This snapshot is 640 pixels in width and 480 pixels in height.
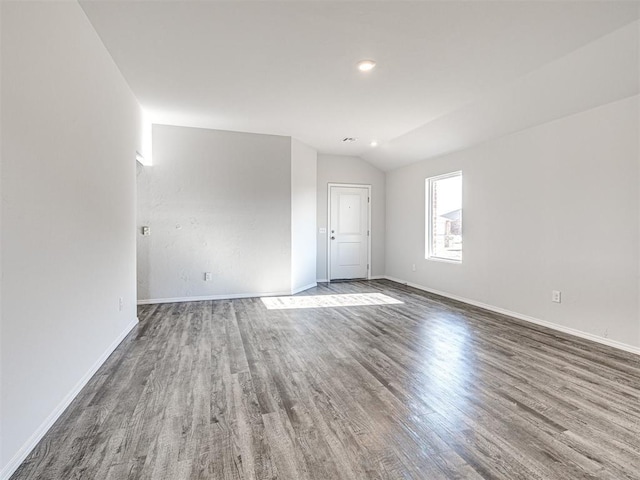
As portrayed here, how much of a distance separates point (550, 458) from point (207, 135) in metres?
5.27

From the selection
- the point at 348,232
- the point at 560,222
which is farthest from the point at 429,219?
the point at 560,222

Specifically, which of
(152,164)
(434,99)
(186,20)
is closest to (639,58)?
(434,99)

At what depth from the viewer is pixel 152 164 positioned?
504cm

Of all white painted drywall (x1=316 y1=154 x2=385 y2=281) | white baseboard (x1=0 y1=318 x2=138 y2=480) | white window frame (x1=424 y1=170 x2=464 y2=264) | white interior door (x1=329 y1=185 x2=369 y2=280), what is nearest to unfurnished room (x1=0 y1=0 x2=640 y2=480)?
white baseboard (x1=0 y1=318 x2=138 y2=480)

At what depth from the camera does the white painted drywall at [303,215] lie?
5.81m

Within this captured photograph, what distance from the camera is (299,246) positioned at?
19.7ft

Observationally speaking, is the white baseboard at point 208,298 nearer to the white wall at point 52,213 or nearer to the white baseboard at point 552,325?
the white wall at point 52,213

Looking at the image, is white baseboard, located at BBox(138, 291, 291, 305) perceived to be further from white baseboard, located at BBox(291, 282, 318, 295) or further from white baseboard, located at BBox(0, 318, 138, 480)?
white baseboard, located at BBox(0, 318, 138, 480)

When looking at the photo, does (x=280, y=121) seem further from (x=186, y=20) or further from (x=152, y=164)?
(x=186, y=20)

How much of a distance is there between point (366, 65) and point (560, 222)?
2.70 m

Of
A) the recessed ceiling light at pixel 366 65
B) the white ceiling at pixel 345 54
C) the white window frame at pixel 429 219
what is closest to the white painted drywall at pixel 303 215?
the white ceiling at pixel 345 54

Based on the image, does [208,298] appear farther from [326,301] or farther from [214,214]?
[326,301]

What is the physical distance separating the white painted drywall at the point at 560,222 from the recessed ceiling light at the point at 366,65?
2.25m

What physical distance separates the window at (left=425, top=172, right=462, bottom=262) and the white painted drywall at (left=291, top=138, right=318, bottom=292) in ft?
6.85
